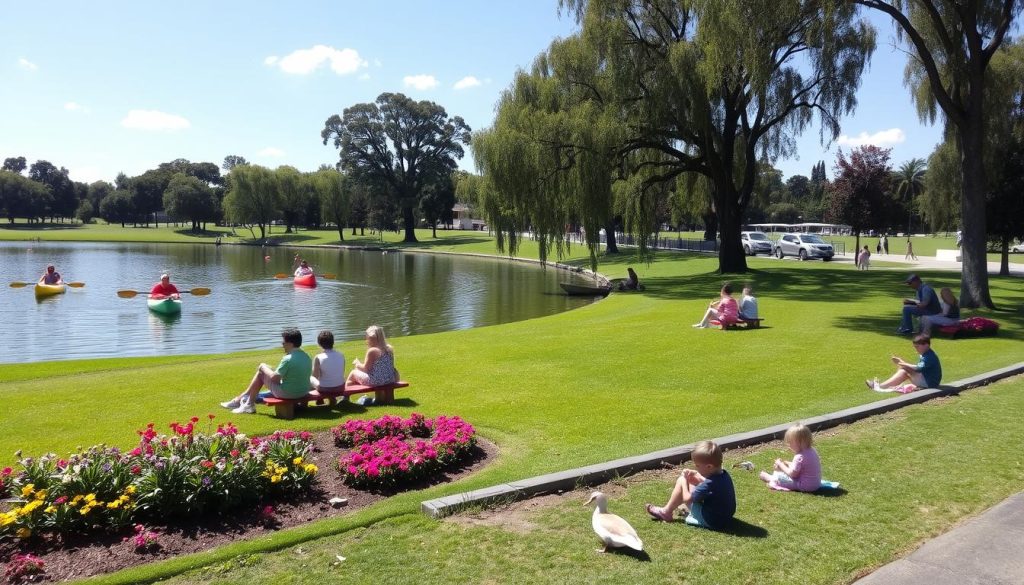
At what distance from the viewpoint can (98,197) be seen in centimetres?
15875

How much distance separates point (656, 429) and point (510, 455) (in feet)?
7.15

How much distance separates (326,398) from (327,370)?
489mm

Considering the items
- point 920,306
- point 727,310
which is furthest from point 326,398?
point 920,306

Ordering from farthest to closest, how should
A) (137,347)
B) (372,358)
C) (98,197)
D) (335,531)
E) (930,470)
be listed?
(98,197) < (137,347) < (372,358) < (930,470) < (335,531)

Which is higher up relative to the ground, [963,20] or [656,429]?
[963,20]

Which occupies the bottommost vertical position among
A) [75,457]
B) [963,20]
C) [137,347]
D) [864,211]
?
[137,347]

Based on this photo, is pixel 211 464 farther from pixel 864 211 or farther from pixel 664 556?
pixel 864 211

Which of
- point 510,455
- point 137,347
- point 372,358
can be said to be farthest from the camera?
point 137,347

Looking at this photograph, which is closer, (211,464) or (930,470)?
(211,464)

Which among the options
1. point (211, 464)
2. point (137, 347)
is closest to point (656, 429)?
point (211, 464)

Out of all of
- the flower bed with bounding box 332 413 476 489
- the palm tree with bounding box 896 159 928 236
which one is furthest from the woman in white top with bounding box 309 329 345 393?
the palm tree with bounding box 896 159 928 236

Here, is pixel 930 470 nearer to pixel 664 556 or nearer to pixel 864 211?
pixel 664 556

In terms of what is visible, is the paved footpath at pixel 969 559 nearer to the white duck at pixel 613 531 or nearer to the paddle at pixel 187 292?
the white duck at pixel 613 531

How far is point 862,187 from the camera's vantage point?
140ft
